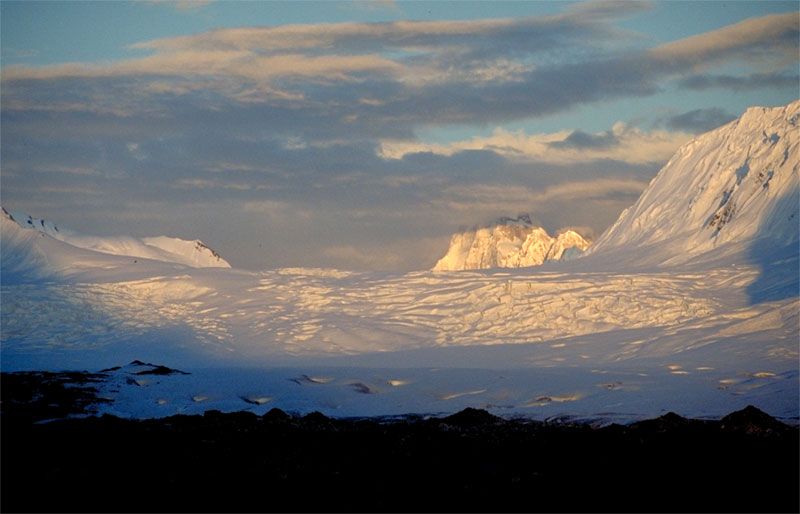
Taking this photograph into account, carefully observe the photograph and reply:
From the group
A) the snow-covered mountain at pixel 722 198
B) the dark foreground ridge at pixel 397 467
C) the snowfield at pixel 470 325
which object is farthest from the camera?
the snow-covered mountain at pixel 722 198

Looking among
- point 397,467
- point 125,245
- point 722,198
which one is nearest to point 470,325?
point 722,198

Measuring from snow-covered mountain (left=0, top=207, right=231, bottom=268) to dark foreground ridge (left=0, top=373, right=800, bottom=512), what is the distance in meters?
103

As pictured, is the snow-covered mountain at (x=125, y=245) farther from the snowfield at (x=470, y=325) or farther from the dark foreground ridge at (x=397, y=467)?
the dark foreground ridge at (x=397, y=467)

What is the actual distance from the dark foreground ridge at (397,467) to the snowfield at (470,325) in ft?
39.6

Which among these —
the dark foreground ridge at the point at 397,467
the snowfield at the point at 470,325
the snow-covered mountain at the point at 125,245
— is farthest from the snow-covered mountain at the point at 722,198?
the dark foreground ridge at the point at 397,467

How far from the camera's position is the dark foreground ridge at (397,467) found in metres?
21.2

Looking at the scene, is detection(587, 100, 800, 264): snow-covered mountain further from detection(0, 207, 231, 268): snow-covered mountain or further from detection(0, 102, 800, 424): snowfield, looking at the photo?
detection(0, 207, 231, 268): snow-covered mountain

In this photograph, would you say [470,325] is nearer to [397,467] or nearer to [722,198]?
[722,198]

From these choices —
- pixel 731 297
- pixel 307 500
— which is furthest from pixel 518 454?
pixel 731 297

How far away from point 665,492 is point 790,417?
60.1 ft

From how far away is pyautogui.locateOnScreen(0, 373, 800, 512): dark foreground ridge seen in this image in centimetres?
2123

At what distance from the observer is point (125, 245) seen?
139m

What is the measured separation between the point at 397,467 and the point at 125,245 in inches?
4724

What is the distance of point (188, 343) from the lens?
72.4 metres
